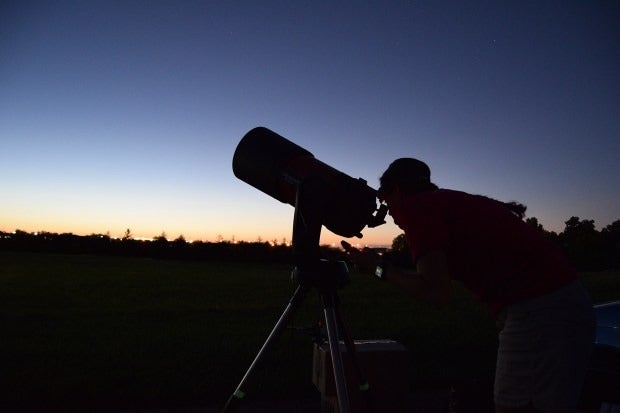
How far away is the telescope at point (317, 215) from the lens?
90.8 inches

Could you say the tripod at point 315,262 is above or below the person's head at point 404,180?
below

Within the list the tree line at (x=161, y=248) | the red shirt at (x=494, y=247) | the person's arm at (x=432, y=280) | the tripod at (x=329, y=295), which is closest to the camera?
the person's arm at (x=432, y=280)

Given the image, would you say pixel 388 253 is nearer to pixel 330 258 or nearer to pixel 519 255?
pixel 330 258

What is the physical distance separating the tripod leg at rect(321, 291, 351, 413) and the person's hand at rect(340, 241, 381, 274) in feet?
1.43

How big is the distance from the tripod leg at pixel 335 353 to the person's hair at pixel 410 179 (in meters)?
0.71

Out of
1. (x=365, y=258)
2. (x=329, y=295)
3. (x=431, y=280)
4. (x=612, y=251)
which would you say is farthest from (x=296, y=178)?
(x=612, y=251)

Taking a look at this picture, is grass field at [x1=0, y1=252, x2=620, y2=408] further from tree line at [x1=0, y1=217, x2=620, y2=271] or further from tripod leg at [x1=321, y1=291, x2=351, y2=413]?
tree line at [x1=0, y1=217, x2=620, y2=271]

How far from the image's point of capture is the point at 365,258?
6.38 feet

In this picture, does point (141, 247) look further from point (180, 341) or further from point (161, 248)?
point (180, 341)

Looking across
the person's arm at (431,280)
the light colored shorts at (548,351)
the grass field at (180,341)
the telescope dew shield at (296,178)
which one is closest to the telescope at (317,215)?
the telescope dew shield at (296,178)

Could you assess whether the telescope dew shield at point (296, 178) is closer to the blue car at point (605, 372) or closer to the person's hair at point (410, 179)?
the person's hair at point (410, 179)

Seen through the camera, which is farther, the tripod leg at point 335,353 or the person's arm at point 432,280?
the tripod leg at point 335,353

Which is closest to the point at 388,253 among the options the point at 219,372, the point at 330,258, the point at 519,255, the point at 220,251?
the point at 330,258

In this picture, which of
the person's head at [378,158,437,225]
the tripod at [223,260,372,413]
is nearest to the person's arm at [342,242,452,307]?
the person's head at [378,158,437,225]
